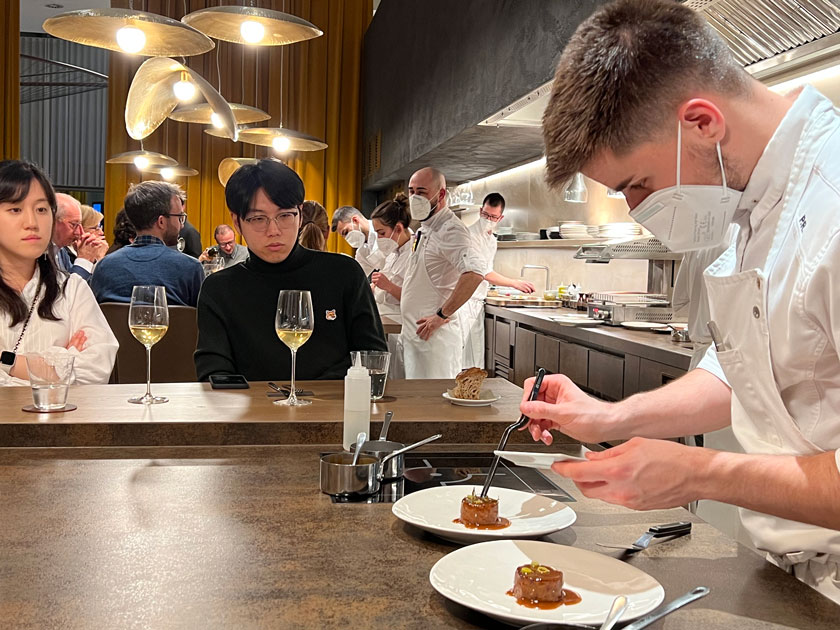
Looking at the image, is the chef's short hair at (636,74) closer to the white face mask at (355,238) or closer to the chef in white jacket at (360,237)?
the chef in white jacket at (360,237)

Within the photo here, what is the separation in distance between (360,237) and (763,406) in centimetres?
607

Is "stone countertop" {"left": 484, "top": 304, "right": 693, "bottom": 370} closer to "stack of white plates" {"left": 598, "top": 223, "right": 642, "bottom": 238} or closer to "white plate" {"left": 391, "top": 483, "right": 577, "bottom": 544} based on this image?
"stack of white plates" {"left": 598, "top": 223, "right": 642, "bottom": 238}

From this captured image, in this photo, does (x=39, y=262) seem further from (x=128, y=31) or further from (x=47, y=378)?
(x=128, y=31)

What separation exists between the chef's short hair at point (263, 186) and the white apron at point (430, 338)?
2.19 meters

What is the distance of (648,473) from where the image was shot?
1.03m

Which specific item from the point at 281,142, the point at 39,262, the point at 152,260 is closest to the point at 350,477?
the point at 39,262

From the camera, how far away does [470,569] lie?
1022mm

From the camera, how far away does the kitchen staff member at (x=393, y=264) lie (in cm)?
530

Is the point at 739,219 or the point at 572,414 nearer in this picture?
the point at 739,219

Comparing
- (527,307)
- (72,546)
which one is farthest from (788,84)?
(72,546)

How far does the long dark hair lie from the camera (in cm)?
257

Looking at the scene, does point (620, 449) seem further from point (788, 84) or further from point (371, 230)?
point (371, 230)

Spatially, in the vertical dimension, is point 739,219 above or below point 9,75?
below

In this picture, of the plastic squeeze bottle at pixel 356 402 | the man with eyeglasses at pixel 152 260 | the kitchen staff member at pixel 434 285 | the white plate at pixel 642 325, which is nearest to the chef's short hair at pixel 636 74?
the plastic squeeze bottle at pixel 356 402
